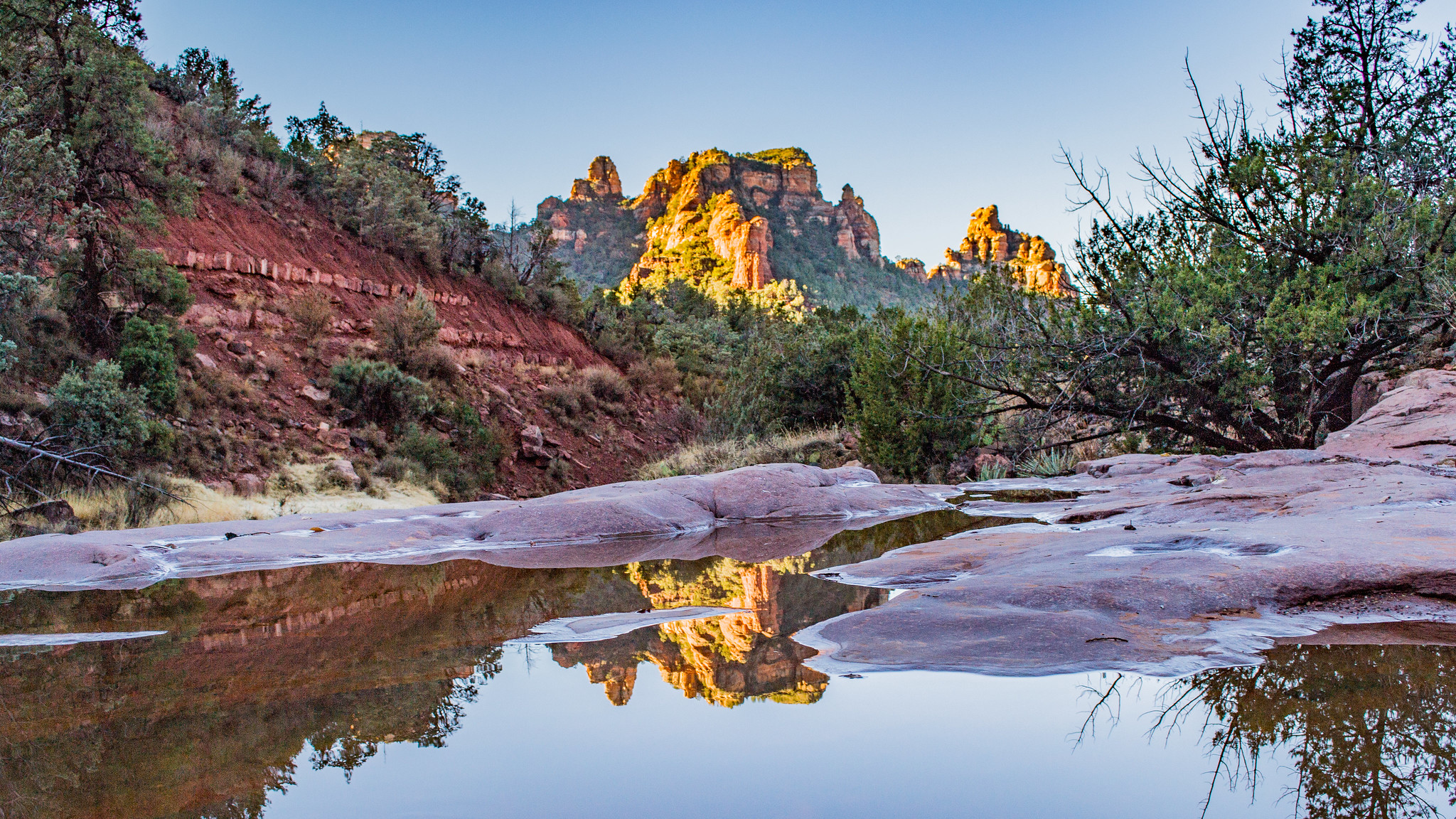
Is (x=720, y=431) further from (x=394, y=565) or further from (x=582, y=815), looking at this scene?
(x=582, y=815)

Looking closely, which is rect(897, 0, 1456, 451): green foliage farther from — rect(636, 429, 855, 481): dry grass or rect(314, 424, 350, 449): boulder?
rect(314, 424, 350, 449): boulder

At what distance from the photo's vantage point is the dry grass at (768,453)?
45.7 feet

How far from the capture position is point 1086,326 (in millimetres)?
9445

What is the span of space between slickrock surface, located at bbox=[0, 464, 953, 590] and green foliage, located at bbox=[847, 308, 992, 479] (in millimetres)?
3634

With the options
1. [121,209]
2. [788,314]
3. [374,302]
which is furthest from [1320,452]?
[788,314]

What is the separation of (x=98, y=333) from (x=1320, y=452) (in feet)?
50.1

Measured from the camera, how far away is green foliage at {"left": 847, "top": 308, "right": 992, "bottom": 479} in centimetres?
1126

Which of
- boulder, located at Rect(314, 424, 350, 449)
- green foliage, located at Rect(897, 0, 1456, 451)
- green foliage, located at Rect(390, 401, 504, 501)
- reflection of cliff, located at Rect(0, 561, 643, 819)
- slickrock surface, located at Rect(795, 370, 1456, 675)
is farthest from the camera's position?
green foliage, located at Rect(390, 401, 504, 501)

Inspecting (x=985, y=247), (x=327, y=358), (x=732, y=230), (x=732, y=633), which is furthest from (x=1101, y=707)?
(x=985, y=247)

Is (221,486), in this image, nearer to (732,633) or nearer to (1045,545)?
(732,633)

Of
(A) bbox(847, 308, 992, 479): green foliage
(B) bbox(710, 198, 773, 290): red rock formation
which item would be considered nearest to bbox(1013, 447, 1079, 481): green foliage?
(A) bbox(847, 308, 992, 479): green foliage

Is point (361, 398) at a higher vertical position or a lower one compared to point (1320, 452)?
higher

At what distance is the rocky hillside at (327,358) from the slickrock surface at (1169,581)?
477 inches

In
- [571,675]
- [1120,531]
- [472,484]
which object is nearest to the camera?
[571,675]
